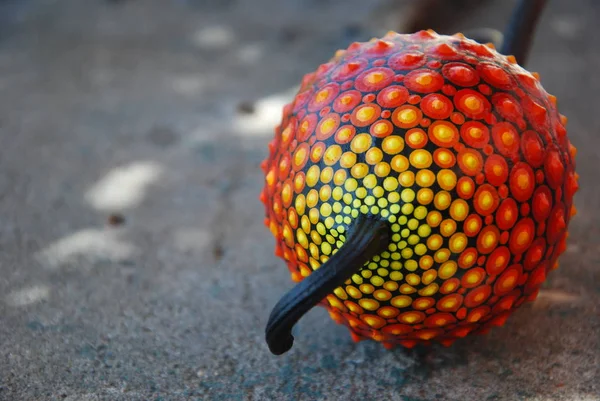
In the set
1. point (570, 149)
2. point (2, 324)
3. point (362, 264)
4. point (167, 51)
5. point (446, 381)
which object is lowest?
point (2, 324)

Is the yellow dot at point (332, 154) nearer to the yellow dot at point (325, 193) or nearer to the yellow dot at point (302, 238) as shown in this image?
the yellow dot at point (325, 193)

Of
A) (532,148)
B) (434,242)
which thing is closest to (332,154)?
(434,242)

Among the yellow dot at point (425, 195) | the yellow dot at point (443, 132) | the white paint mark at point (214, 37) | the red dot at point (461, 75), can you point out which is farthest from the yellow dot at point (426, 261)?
the white paint mark at point (214, 37)

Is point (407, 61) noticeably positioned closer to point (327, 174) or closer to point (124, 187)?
point (327, 174)

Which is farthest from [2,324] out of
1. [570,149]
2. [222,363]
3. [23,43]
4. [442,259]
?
[23,43]

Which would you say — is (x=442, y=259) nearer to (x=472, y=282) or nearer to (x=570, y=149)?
(x=472, y=282)

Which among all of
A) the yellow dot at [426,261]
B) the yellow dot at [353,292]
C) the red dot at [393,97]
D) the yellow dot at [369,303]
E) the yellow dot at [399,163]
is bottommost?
the yellow dot at [369,303]
